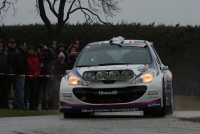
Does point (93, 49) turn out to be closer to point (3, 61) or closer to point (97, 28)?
point (3, 61)

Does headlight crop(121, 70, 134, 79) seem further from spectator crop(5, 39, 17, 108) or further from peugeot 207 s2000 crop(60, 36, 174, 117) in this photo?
spectator crop(5, 39, 17, 108)

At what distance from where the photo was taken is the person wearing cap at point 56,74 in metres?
20.8

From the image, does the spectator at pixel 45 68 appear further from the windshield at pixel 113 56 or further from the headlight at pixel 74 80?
the headlight at pixel 74 80

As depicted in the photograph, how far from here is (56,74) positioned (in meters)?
→ 21.0

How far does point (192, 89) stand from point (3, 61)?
1337 cm

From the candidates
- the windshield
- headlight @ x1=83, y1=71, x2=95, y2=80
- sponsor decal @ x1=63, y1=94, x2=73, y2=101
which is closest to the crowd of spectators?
the windshield

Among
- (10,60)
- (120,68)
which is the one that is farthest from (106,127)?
(10,60)

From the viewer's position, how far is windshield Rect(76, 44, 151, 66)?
14898mm

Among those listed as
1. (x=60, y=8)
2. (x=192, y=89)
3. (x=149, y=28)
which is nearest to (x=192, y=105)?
(x=192, y=89)

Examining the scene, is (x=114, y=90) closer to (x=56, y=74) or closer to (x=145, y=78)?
(x=145, y=78)

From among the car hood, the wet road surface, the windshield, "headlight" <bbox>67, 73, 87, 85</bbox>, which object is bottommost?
the wet road surface

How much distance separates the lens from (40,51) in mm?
21594

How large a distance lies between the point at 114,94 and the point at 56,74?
7372 mm

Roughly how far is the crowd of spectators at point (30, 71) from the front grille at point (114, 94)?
5918 millimetres
